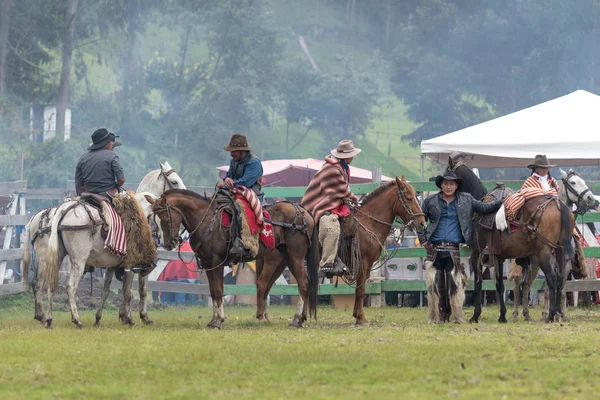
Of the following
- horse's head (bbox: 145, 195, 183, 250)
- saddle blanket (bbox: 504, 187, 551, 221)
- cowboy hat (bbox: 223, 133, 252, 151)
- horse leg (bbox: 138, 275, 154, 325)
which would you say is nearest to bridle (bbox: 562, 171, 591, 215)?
saddle blanket (bbox: 504, 187, 551, 221)

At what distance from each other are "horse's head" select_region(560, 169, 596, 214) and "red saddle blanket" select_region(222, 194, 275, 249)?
5.30 meters

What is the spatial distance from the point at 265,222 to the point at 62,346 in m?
4.16

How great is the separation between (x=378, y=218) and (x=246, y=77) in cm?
4417

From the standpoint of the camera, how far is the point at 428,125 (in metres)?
62.9

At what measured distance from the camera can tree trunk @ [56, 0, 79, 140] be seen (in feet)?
172

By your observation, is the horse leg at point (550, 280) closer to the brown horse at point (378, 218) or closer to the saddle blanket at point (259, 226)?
the brown horse at point (378, 218)

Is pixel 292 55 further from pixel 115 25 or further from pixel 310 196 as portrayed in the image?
pixel 310 196

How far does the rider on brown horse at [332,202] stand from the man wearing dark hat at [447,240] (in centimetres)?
120

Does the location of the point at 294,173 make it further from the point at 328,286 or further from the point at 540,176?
the point at 540,176

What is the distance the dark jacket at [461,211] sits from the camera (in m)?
16.0

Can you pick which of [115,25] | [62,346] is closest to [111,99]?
[115,25]

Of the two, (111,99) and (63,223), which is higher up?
(111,99)

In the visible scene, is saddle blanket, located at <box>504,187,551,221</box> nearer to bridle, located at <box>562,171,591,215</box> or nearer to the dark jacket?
the dark jacket

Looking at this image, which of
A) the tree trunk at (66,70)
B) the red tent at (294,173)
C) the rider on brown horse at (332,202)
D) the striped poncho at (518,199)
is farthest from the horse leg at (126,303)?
the tree trunk at (66,70)
